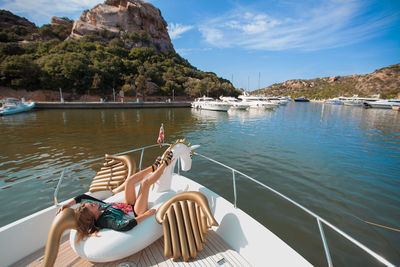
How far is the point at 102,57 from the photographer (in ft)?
199

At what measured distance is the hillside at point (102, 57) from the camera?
47344 millimetres

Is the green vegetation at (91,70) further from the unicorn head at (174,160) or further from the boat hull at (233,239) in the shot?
the boat hull at (233,239)

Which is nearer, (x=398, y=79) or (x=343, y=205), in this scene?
(x=343, y=205)

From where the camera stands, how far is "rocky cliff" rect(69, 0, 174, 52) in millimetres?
77938

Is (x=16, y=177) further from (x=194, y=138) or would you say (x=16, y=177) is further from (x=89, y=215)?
(x=194, y=138)

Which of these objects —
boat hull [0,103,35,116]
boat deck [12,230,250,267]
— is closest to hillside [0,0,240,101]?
boat hull [0,103,35,116]

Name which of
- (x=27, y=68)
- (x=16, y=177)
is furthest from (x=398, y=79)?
(x=27, y=68)

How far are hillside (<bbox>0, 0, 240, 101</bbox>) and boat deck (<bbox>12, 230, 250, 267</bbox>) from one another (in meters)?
58.1

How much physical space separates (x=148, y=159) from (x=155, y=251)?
7726 mm

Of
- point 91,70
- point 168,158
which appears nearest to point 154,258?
point 168,158

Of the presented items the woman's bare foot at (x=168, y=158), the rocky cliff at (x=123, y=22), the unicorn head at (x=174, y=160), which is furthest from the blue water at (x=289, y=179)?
the rocky cliff at (x=123, y=22)

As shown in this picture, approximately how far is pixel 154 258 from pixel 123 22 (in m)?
104

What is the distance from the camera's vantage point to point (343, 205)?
19.9ft

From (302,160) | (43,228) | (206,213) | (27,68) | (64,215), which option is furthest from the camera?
(27,68)
